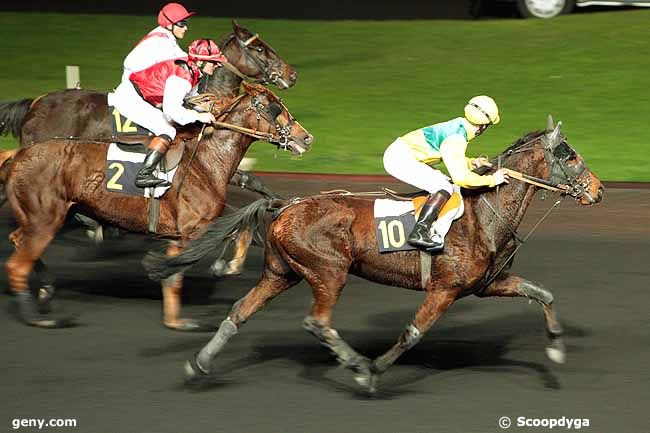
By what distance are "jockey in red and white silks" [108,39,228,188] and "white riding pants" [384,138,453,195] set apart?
208 cm

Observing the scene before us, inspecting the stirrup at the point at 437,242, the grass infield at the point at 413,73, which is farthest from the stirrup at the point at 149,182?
the grass infield at the point at 413,73

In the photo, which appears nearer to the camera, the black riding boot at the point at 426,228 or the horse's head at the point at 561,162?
the black riding boot at the point at 426,228

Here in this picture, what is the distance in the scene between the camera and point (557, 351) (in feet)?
29.0

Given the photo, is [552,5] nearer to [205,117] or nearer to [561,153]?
[205,117]

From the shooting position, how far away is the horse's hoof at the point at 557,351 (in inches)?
347

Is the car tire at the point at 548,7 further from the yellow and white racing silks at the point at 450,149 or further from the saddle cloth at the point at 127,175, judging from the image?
the yellow and white racing silks at the point at 450,149

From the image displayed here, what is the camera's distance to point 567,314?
33.4ft

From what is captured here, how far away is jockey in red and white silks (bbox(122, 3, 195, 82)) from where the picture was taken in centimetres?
1080

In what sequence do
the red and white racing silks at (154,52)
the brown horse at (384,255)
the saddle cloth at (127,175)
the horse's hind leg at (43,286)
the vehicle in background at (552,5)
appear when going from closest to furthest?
1. the brown horse at (384,255)
2. the saddle cloth at (127,175)
3. the horse's hind leg at (43,286)
4. the red and white racing silks at (154,52)
5. the vehicle in background at (552,5)

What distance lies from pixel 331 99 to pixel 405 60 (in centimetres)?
240

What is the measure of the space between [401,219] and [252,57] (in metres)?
4.09

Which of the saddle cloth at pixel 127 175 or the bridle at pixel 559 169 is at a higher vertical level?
the bridle at pixel 559 169

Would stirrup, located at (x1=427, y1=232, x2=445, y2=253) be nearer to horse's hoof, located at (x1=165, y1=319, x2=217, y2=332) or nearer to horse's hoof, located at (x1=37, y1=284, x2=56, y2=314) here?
horse's hoof, located at (x1=165, y1=319, x2=217, y2=332)

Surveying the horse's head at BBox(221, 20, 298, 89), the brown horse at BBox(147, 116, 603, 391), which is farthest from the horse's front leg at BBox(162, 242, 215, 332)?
the horse's head at BBox(221, 20, 298, 89)
